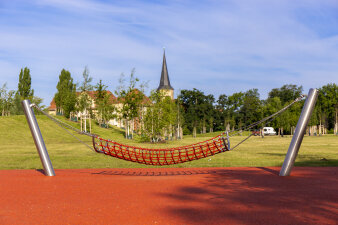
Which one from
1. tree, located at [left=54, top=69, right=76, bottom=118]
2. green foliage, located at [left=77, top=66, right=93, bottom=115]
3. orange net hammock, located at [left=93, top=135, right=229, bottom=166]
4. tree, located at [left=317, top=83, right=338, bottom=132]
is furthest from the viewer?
tree, located at [left=317, top=83, right=338, bottom=132]

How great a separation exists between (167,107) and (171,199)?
3342 centimetres

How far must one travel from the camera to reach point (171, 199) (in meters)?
7.45

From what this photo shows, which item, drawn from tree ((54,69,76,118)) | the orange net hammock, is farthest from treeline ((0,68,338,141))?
the orange net hammock

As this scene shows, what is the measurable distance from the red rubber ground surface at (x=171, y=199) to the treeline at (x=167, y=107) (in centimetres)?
2915

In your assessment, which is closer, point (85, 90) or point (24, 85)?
point (85, 90)

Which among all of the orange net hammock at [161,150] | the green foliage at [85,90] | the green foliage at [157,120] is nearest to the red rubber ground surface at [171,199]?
the orange net hammock at [161,150]

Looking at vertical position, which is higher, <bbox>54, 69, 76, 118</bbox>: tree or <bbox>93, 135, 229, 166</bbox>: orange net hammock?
<bbox>54, 69, 76, 118</bbox>: tree

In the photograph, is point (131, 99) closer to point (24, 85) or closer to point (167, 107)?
point (167, 107)

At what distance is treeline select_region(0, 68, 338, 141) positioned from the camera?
43.9 meters

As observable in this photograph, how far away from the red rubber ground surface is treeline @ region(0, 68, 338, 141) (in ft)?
95.7

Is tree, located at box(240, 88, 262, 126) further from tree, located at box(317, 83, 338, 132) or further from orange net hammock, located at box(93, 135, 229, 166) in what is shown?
orange net hammock, located at box(93, 135, 229, 166)

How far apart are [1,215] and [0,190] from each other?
296 centimetres

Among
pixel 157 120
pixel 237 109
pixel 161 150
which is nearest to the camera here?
pixel 161 150

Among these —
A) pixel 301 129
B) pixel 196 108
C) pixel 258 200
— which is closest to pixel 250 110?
pixel 196 108
